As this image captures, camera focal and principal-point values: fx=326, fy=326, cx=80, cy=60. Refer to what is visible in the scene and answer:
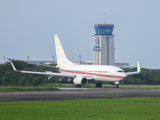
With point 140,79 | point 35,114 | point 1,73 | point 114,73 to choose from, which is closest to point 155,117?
point 35,114

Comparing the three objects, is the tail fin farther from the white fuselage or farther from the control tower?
the control tower

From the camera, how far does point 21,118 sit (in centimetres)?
1436

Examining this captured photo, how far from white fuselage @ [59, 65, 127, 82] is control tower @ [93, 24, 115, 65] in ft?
387

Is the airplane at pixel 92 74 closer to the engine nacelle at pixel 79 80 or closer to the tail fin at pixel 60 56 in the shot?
the engine nacelle at pixel 79 80

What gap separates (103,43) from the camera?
570ft

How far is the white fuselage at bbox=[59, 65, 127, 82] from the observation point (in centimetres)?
5003

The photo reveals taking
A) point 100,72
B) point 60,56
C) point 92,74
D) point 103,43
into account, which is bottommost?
point 92,74

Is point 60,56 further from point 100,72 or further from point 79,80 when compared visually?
point 100,72

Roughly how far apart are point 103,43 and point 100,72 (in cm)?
12295

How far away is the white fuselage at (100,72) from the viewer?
50.0m

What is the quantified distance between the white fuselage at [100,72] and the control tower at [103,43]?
117810mm

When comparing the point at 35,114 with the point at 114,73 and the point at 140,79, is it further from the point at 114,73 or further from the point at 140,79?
the point at 140,79

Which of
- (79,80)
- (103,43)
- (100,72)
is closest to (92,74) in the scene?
(100,72)

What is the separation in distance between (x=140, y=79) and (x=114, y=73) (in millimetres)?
31886
